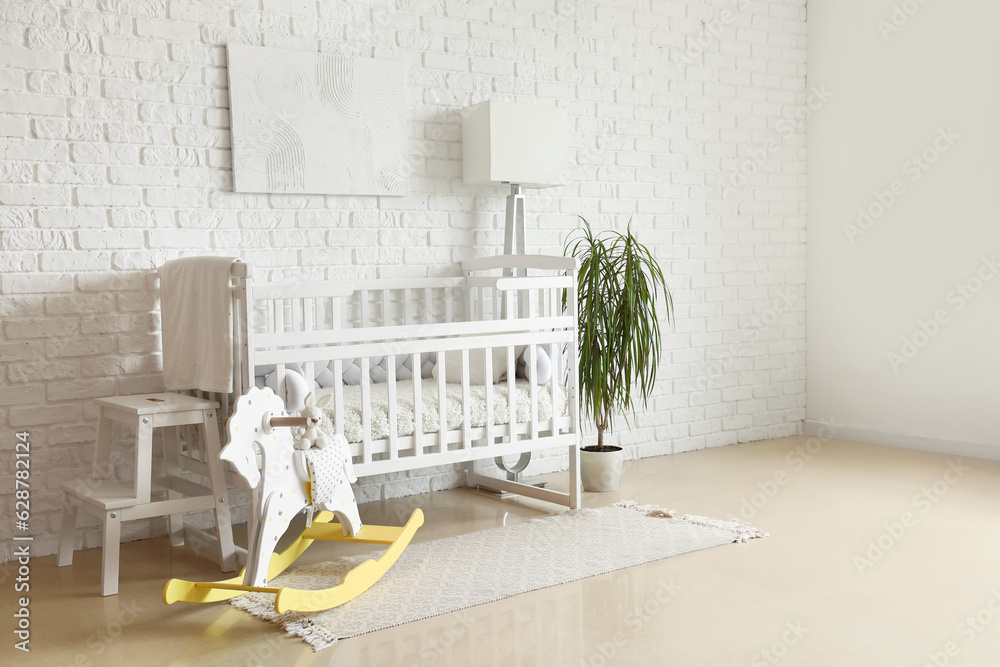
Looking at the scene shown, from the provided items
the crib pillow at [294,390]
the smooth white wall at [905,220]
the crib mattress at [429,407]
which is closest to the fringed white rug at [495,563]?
the crib mattress at [429,407]

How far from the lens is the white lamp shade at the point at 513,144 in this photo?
11.1 feet

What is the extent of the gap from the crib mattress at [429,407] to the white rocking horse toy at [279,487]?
0.81 feet

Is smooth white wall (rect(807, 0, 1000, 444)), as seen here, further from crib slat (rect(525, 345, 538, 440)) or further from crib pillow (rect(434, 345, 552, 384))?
crib slat (rect(525, 345, 538, 440))

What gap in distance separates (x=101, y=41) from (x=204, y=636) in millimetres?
1895

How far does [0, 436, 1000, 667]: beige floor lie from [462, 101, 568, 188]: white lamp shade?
130 cm

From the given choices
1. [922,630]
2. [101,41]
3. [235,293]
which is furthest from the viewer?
[101,41]

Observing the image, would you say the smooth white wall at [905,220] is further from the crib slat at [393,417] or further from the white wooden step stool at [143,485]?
the white wooden step stool at [143,485]

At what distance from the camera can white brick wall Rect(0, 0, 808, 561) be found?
2.74 meters

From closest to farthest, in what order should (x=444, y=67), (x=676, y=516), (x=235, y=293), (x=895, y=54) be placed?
(x=235, y=293), (x=676, y=516), (x=444, y=67), (x=895, y=54)

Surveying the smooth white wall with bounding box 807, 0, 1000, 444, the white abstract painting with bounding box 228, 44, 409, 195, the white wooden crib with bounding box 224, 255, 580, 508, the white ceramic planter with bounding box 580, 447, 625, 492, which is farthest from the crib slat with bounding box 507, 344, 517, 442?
the smooth white wall with bounding box 807, 0, 1000, 444

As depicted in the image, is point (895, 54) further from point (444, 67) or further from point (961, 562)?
point (961, 562)

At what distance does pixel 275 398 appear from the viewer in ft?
7.57

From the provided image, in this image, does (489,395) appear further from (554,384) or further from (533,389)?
(554,384)

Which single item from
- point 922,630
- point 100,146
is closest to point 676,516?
point 922,630
